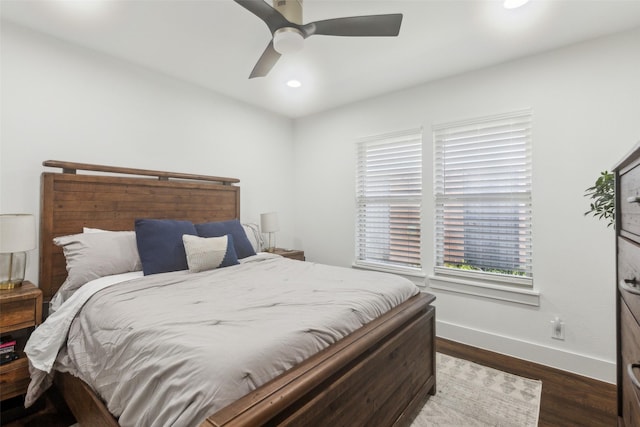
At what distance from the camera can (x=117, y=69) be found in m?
2.76

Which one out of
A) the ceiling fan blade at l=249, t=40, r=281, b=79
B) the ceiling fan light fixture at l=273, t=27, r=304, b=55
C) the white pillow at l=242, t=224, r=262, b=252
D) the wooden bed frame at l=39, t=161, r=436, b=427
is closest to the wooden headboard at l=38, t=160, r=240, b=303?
the wooden bed frame at l=39, t=161, r=436, b=427

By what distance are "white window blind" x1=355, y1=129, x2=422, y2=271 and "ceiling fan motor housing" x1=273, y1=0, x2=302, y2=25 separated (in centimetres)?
195

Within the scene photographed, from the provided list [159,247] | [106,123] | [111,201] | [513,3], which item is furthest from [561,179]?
[106,123]

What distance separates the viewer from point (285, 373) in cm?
113

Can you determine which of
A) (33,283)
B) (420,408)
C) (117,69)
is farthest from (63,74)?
(420,408)

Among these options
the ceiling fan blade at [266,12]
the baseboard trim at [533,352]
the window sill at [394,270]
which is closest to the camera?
the ceiling fan blade at [266,12]

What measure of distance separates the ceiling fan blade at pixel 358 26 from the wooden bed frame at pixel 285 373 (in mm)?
1680

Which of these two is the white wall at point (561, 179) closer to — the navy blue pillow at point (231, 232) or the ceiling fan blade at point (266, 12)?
the navy blue pillow at point (231, 232)

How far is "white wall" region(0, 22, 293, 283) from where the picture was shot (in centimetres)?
224

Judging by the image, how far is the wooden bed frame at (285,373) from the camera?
108cm

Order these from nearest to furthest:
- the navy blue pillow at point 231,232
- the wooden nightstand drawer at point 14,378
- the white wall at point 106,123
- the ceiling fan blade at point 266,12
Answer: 1. the ceiling fan blade at point 266,12
2. the wooden nightstand drawer at point 14,378
3. the white wall at point 106,123
4. the navy blue pillow at point 231,232

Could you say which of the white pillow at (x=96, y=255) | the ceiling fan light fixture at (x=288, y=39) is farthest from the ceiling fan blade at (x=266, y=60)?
the white pillow at (x=96, y=255)

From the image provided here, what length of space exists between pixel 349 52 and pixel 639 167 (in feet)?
7.14

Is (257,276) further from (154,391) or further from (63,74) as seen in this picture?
(63,74)
